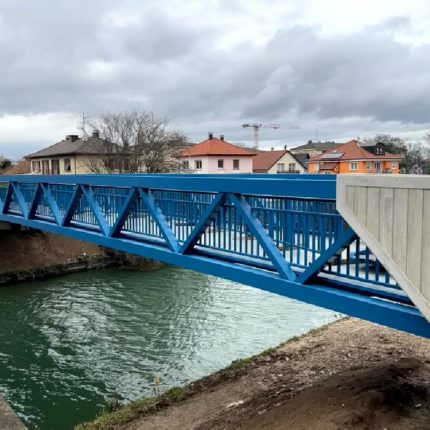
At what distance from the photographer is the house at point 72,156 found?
31.4 meters

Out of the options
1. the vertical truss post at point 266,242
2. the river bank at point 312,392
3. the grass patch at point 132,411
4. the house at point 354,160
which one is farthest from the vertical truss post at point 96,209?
the house at point 354,160

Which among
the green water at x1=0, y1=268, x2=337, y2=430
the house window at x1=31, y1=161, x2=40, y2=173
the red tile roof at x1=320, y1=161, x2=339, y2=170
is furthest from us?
the red tile roof at x1=320, y1=161, x2=339, y2=170

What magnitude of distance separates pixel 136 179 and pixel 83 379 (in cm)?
504

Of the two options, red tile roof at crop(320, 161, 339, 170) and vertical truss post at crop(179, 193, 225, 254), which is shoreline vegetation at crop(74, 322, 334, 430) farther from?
red tile roof at crop(320, 161, 339, 170)

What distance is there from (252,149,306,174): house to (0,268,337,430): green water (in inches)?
1558

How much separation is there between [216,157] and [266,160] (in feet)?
46.8

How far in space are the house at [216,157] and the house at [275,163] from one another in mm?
9154

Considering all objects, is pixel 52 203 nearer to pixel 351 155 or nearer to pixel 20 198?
pixel 20 198

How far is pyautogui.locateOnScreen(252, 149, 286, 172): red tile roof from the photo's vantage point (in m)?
58.2

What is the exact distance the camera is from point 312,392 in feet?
23.8

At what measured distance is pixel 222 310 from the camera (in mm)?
15422

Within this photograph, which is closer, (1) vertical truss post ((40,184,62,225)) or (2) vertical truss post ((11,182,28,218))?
(1) vertical truss post ((40,184,62,225))

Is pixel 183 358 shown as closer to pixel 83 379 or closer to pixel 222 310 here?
pixel 83 379

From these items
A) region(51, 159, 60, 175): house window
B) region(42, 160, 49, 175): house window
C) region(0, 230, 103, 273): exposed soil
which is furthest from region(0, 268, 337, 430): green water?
region(42, 160, 49, 175): house window
